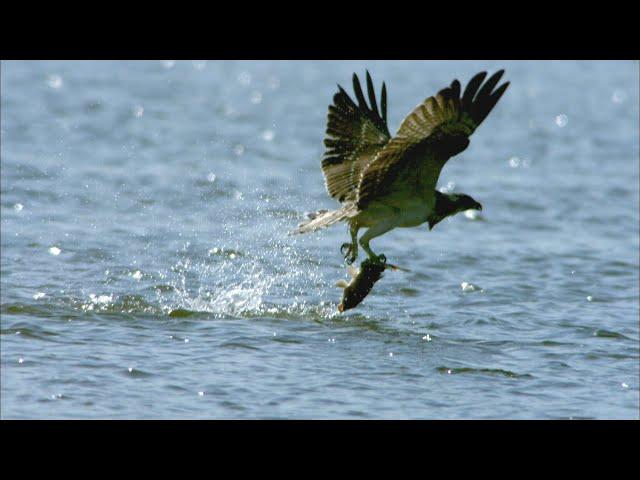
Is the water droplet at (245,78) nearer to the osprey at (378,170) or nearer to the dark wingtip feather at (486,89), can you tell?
the osprey at (378,170)

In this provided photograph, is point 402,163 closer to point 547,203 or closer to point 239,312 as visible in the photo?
point 239,312

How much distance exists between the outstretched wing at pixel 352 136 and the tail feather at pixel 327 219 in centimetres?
15

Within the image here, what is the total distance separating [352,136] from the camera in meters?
7.92

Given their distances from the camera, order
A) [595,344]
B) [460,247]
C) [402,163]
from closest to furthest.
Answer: [402,163] < [595,344] < [460,247]

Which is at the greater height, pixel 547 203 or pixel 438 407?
pixel 547 203

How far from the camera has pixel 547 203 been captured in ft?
47.2

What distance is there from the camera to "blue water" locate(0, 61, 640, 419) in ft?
23.8

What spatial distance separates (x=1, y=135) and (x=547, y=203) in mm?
6624

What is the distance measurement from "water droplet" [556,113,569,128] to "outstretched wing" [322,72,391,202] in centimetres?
1220

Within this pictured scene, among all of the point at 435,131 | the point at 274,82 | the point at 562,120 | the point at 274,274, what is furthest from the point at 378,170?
the point at 274,82

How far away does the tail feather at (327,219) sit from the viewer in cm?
777

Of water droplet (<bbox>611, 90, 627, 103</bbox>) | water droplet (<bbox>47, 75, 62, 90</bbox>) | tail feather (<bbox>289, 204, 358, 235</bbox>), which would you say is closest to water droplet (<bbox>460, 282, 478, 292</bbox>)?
tail feather (<bbox>289, 204, 358, 235</bbox>)

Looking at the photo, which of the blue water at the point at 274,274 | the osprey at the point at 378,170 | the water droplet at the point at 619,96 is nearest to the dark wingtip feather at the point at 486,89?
the osprey at the point at 378,170

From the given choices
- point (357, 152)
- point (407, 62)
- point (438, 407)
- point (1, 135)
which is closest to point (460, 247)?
point (357, 152)
